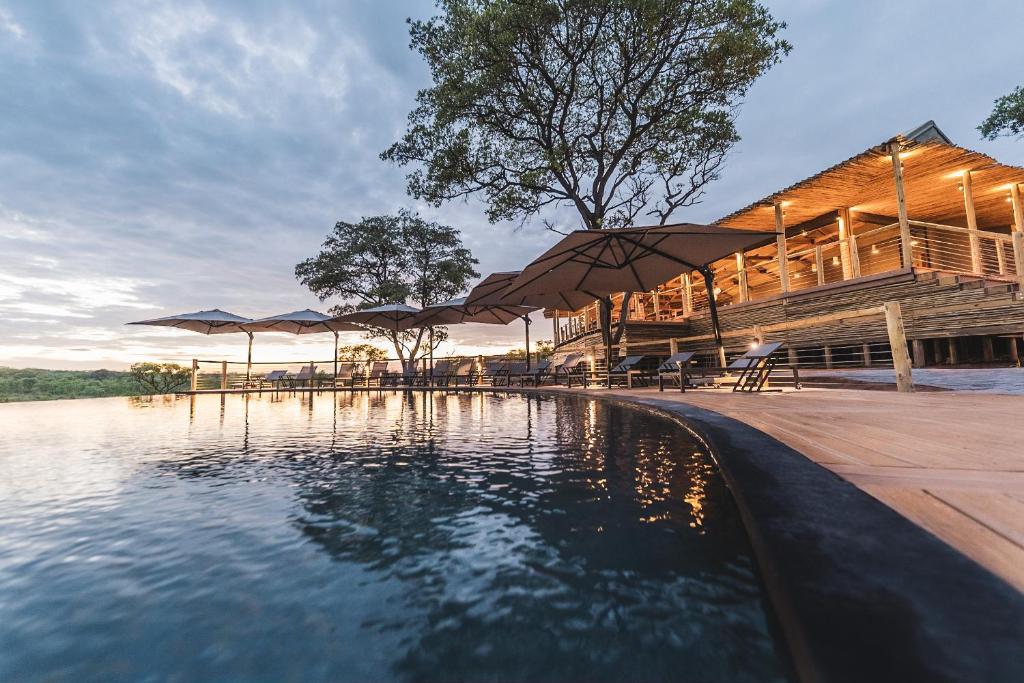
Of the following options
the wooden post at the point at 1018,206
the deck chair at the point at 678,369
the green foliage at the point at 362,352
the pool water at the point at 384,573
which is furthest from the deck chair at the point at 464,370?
the wooden post at the point at 1018,206

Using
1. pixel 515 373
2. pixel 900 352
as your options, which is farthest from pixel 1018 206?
pixel 515 373

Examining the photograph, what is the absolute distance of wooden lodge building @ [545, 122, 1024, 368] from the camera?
8.80 metres

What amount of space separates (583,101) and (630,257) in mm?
6321

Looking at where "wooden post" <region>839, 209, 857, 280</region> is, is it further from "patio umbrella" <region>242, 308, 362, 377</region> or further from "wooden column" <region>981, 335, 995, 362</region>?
"patio umbrella" <region>242, 308, 362, 377</region>

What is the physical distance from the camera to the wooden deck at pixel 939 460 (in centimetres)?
124

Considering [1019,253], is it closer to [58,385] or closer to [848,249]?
[848,249]

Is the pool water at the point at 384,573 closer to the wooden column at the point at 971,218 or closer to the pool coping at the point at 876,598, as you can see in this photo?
the pool coping at the point at 876,598

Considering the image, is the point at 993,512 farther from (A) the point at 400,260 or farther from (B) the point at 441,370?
(A) the point at 400,260

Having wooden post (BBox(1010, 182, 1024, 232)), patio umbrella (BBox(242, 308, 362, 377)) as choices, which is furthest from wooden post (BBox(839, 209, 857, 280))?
patio umbrella (BBox(242, 308, 362, 377))

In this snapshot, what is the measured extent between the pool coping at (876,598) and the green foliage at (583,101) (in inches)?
433

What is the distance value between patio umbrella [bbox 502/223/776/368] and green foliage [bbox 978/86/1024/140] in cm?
786

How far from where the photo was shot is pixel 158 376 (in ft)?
56.6

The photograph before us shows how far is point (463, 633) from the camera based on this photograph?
4.07 ft

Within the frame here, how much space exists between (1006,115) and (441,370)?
1638cm
